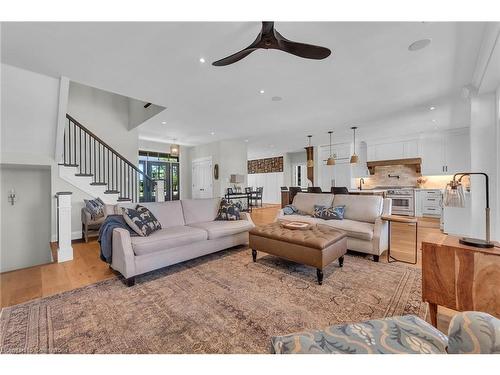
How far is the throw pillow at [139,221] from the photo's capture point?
8.67 ft

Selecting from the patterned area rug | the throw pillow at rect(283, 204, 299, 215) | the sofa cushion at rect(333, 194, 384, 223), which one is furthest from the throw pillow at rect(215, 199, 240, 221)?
the sofa cushion at rect(333, 194, 384, 223)

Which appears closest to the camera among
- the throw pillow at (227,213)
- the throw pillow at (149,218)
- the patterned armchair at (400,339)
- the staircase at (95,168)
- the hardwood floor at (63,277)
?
the patterned armchair at (400,339)

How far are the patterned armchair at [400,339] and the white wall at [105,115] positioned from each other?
666 cm

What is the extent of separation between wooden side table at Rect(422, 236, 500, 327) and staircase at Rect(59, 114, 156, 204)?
5.37 metres

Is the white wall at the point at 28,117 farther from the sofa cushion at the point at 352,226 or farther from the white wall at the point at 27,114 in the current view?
the sofa cushion at the point at 352,226

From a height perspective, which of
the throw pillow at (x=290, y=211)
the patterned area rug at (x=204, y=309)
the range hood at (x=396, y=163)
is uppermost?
the range hood at (x=396, y=163)

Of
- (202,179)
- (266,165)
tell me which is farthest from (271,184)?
(202,179)

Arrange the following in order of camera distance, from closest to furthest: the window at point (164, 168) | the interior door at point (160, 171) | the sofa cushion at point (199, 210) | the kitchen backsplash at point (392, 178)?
the sofa cushion at point (199, 210), the kitchen backsplash at point (392, 178), the window at point (164, 168), the interior door at point (160, 171)

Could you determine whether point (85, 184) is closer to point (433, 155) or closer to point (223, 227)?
point (223, 227)

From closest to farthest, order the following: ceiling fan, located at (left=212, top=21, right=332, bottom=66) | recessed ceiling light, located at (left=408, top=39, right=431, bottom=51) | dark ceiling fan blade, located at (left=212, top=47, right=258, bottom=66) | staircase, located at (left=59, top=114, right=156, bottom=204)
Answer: ceiling fan, located at (left=212, top=21, right=332, bottom=66), dark ceiling fan blade, located at (left=212, top=47, right=258, bottom=66), recessed ceiling light, located at (left=408, top=39, right=431, bottom=51), staircase, located at (left=59, top=114, right=156, bottom=204)

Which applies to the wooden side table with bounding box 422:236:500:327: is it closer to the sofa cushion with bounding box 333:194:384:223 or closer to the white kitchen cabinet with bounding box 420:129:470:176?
the sofa cushion with bounding box 333:194:384:223

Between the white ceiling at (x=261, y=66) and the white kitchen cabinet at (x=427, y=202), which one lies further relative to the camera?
the white kitchen cabinet at (x=427, y=202)

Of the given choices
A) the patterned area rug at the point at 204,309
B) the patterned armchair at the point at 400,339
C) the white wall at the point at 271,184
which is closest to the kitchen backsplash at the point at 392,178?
the white wall at the point at 271,184

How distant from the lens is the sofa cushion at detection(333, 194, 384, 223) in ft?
11.2
